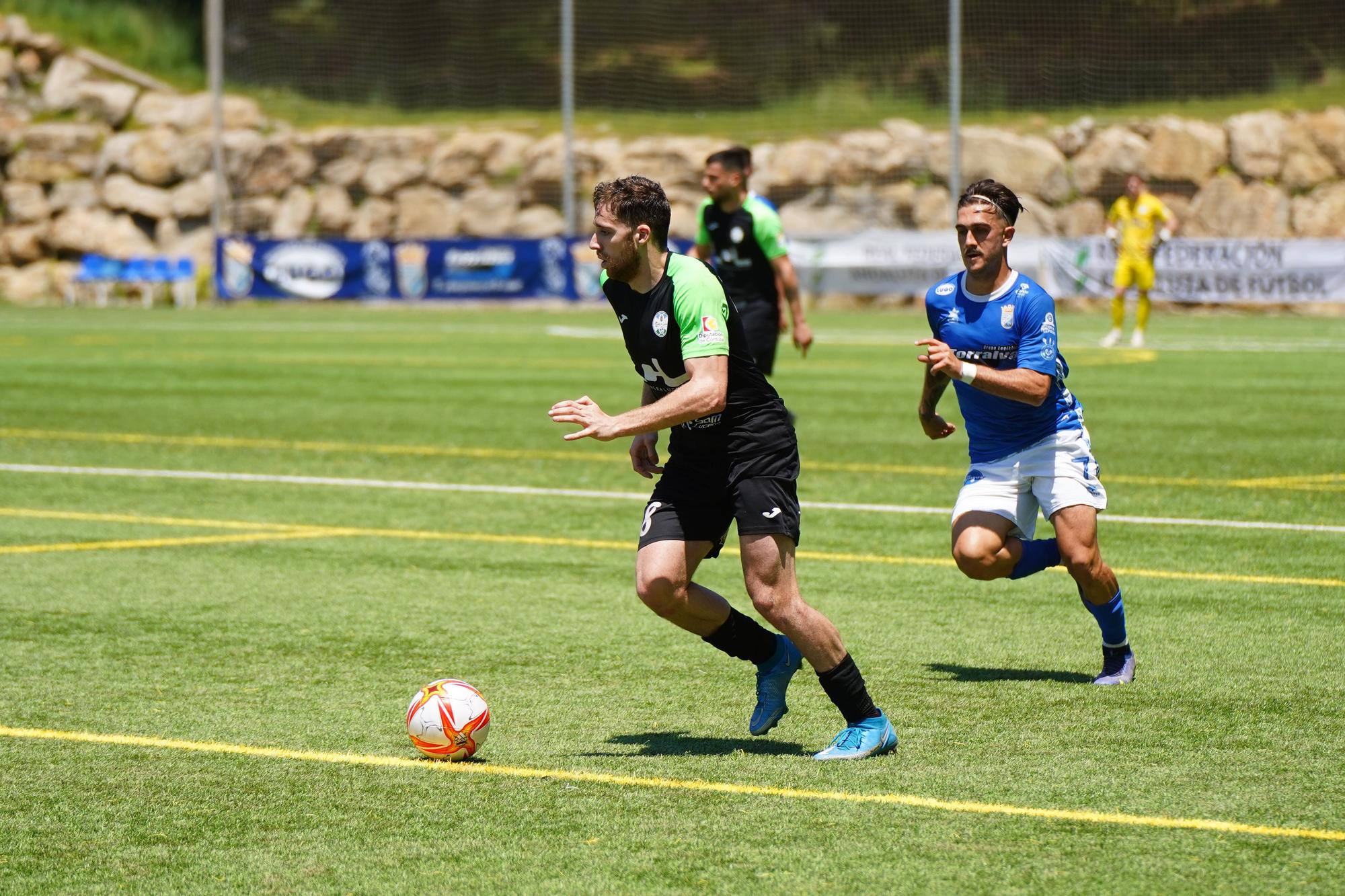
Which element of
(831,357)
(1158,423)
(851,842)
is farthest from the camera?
(831,357)

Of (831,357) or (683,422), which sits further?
(831,357)

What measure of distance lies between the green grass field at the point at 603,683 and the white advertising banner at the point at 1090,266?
18.8 m

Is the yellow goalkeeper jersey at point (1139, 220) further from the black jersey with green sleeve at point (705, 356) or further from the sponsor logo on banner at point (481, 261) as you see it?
the black jersey with green sleeve at point (705, 356)

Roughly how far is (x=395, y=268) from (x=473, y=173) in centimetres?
934

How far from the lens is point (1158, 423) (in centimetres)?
1706

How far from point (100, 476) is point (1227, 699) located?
9.40 m

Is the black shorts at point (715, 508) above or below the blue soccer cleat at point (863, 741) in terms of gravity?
above

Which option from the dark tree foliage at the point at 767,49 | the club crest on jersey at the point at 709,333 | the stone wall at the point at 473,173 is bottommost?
the club crest on jersey at the point at 709,333

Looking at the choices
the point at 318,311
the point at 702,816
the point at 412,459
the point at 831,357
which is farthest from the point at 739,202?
the point at 318,311

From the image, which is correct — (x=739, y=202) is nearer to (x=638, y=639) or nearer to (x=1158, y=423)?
(x=1158, y=423)

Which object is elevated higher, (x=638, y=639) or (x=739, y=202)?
(x=739, y=202)

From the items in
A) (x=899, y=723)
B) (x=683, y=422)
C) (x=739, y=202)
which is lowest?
(x=899, y=723)

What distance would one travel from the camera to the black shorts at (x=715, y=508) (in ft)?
20.2

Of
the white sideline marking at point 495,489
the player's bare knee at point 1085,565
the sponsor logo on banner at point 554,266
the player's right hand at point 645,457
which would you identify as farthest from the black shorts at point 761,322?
the sponsor logo on banner at point 554,266
